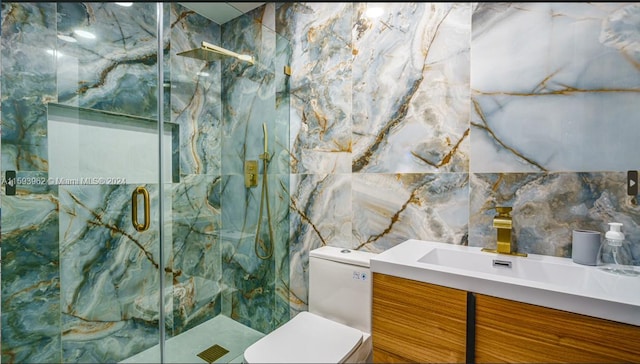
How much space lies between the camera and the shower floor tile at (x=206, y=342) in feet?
4.63

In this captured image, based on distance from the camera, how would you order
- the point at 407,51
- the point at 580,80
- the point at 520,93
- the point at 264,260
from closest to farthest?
the point at 580,80
the point at 520,93
the point at 407,51
the point at 264,260

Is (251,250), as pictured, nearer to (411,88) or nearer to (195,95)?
(195,95)

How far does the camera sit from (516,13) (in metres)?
1.23

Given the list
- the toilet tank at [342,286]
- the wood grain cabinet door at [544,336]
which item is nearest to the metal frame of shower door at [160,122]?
the toilet tank at [342,286]

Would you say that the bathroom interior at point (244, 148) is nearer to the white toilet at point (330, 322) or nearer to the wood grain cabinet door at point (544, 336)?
the white toilet at point (330, 322)

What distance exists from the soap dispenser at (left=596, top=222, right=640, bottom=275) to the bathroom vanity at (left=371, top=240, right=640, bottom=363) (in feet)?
0.26

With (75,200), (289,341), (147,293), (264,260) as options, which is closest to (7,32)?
(75,200)

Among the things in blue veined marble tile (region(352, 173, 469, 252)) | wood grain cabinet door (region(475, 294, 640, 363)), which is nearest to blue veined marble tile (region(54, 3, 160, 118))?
blue veined marble tile (region(352, 173, 469, 252))

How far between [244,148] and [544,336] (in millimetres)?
1507

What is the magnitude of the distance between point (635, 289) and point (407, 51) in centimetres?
126

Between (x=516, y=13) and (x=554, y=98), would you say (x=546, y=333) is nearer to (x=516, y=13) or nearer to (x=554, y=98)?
(x=554, y=98)

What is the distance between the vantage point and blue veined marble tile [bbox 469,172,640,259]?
42.3 inches

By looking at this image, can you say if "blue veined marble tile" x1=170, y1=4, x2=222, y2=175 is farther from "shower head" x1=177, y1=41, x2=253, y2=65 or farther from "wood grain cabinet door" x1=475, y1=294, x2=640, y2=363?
"wood grain cabinet door" x1=475, y1=294, x2=640, y2=363

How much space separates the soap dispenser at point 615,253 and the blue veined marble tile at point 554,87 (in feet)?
0.82
